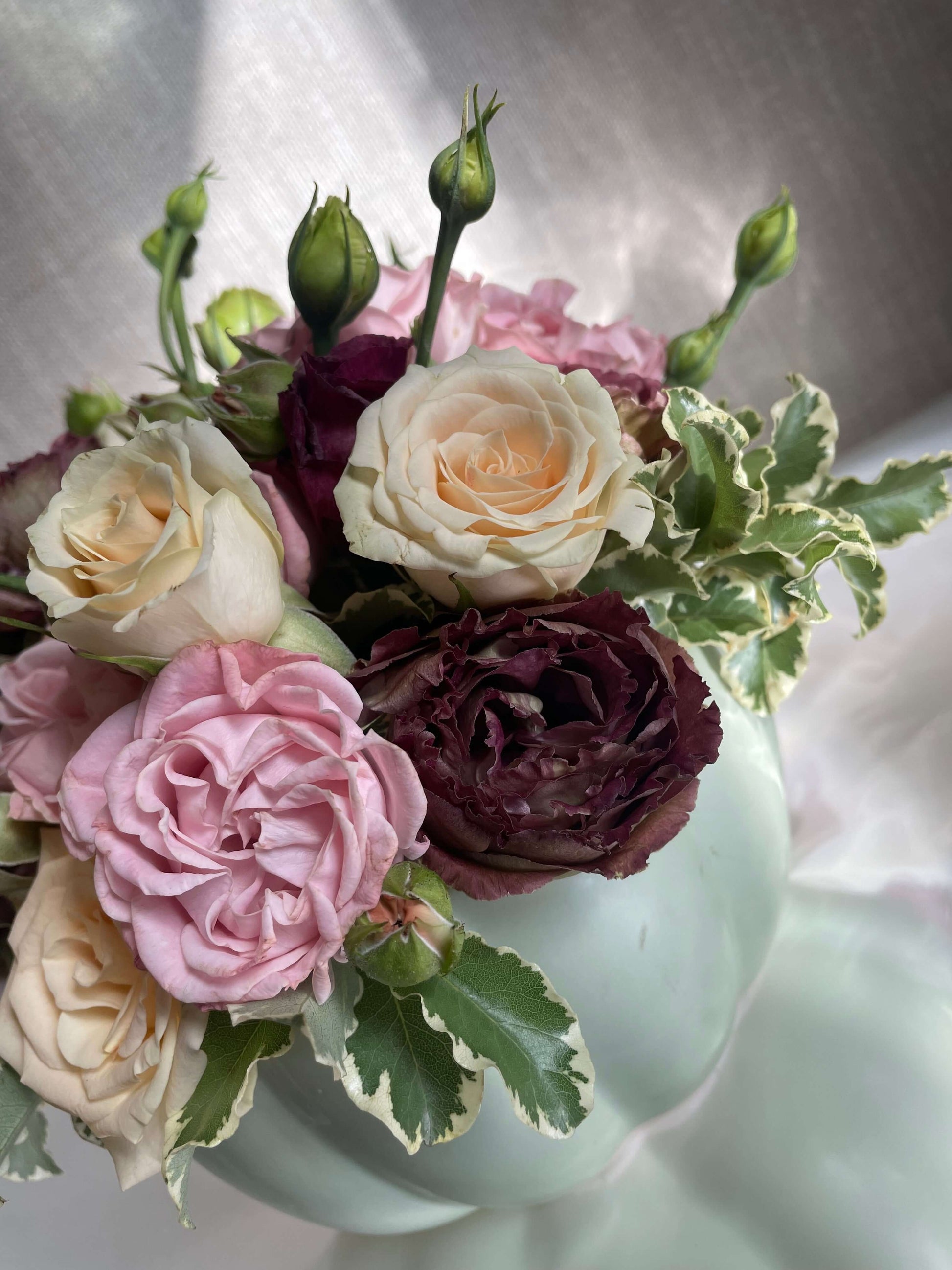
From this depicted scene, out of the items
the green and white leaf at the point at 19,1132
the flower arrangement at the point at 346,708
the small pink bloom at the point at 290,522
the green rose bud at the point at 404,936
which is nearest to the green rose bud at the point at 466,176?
the flower arrangement at the point at 346,708

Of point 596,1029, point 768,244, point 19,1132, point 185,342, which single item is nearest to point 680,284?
point 768,244

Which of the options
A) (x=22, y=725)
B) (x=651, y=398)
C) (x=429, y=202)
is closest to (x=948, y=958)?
(x=651, y=398)

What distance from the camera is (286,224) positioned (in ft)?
2.49

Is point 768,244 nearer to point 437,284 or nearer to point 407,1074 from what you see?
point 437,284

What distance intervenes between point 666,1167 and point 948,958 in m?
0.20

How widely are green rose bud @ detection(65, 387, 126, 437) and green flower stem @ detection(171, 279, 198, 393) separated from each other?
7cm

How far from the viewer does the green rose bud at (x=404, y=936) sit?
29 centimetres

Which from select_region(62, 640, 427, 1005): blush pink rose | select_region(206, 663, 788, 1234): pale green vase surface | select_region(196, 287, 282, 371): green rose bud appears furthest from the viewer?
select_region(196, 287, 282, 371): green rose bud

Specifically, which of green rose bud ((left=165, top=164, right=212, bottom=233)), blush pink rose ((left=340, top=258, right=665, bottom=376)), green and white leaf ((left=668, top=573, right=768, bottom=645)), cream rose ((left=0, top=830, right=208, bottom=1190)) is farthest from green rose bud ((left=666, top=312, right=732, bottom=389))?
cream rose ((left=0, top=830, right=208, bottom=1190))

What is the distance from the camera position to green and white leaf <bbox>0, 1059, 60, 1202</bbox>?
0.35 meters

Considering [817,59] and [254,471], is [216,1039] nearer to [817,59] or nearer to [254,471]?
[254,471]

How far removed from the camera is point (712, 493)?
1.16 ft

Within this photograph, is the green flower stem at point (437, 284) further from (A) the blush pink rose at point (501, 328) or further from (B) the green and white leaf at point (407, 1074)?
(B) the green and white leaf at point (407, 1074)

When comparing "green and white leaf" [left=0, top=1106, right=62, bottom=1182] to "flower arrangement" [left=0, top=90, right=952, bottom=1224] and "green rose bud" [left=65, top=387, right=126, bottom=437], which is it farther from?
"green rose bud" [left=65, top=387, right=126, bottom=437]
